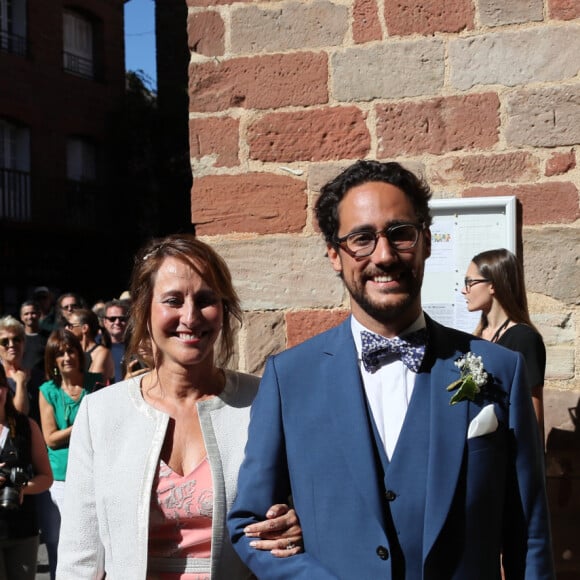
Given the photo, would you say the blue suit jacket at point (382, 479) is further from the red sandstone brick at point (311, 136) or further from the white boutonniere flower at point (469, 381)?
the red sandstone brick at point (311, 136)

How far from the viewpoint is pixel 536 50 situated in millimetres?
4293

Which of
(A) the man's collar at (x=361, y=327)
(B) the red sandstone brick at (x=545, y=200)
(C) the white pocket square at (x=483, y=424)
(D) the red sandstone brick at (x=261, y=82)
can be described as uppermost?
(D) the red sandstone brick at (x=261, y=82)

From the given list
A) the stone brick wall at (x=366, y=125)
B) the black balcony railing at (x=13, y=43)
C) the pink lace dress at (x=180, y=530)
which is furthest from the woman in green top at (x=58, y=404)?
the black balcony railing at (x=13, y=43)

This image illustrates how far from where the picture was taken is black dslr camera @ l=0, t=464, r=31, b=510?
4.51m

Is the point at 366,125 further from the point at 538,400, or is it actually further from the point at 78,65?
the point at 78,65

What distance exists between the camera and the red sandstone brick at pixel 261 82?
178 inches

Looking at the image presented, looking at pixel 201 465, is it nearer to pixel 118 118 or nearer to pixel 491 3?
pixel 491 3

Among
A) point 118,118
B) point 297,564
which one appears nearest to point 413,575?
point 297,564

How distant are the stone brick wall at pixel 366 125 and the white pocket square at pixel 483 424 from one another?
2.03 metres

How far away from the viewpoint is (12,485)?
14.9 ft

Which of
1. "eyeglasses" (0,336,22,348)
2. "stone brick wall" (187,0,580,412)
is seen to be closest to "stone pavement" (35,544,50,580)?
"eyeglasses" (0,336,22,348)

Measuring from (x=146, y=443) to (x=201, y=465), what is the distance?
0.54ft

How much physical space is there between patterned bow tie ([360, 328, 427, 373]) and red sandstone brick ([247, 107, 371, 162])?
2166 mm

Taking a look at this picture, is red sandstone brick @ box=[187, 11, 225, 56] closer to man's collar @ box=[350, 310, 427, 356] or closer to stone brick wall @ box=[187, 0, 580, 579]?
stone brick wall @ box=[187, 0, 580, 579]
